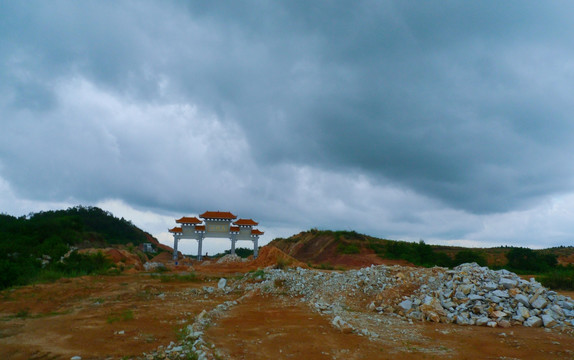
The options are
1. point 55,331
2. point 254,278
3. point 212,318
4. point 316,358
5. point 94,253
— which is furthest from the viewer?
point 94,253

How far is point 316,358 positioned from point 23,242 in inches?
1152

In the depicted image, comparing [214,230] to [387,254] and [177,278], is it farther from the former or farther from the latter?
[387,254]

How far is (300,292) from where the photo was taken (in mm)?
14656

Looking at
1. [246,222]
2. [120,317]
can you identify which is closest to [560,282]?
[120,317]

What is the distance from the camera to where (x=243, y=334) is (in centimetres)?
797

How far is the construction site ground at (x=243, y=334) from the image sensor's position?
22.0 feet

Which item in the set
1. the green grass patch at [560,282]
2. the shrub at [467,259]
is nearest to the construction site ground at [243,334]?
the green grass patch at [560,282]

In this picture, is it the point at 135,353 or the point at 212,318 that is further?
the point at 212,318

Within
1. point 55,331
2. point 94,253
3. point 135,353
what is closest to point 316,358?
point 135,353

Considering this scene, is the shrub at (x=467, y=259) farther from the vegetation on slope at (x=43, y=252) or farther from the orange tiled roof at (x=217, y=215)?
the vegetation on slope at (x=43, y=252)

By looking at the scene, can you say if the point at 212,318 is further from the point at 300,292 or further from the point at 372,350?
the point at 300,292

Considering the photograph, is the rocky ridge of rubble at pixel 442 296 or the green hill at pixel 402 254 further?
the green hill at pixel 402 254

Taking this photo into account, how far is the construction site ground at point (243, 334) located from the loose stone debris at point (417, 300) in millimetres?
381

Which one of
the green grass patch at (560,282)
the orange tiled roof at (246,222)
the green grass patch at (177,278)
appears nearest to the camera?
the green grass patch at (560,282)
